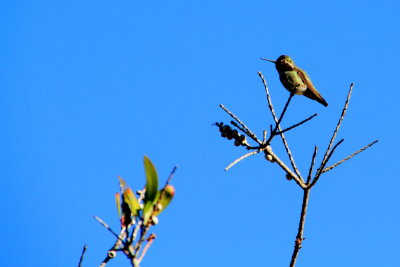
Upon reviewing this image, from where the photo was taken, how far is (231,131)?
3.30m

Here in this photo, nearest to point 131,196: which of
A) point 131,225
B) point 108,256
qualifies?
point 131,225

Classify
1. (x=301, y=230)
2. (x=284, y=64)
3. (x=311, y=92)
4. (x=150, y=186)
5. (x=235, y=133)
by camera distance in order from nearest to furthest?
(x=150, y=186) → (x=301, y=230) → (x=235, y=133) → (x=311, y=92) → (x=284, y=64)

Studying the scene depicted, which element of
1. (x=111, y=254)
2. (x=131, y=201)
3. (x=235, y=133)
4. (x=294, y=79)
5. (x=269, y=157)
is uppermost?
(x=294, y=79)

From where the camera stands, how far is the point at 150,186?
1915 millimetres

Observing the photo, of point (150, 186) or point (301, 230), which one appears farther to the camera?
point (301, 230)

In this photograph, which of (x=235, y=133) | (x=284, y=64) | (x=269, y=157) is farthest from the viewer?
(x=284, y=64)

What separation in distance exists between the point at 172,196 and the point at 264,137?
1.36 meters

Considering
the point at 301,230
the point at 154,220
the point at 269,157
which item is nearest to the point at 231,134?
the point at 269,157

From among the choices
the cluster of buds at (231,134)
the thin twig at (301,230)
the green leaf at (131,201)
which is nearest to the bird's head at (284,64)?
the cluster of buds at (231,134)

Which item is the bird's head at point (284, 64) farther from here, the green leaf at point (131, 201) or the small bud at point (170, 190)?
the green leaf at point (131, 201)

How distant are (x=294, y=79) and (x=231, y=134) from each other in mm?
1355

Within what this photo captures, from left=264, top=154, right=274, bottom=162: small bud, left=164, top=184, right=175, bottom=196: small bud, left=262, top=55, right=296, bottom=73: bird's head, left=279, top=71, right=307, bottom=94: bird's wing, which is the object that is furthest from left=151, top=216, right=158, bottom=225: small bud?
left=262, top=55, right=296, bottom=73: bird's head

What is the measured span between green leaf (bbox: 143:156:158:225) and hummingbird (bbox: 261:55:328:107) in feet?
8.41

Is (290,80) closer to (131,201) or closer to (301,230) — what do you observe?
(301,230)
